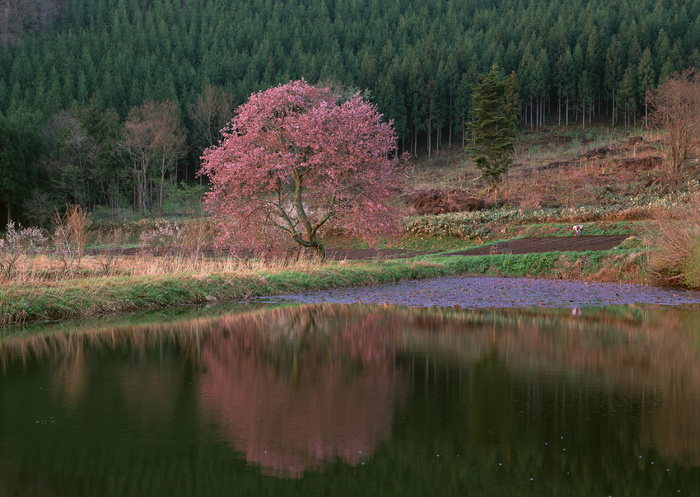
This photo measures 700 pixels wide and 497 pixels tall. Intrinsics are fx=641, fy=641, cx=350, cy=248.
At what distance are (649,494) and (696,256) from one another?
1693cm

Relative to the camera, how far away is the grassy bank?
14438 mm

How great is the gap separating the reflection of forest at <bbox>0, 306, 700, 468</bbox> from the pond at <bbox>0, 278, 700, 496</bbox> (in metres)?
0.04

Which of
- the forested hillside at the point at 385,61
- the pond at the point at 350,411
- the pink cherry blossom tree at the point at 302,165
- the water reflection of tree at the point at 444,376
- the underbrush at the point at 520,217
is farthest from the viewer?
the forested hillside at the point at 385,61

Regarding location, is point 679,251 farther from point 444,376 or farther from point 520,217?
point 520,217

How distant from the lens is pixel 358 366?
945 cm

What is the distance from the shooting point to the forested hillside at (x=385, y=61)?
9838cm

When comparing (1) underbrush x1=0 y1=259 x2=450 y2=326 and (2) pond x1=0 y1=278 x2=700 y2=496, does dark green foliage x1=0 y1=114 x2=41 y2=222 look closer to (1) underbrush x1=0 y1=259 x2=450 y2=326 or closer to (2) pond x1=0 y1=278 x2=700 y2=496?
(1) underbrush x1=0 y1=259 x2=450 y2=326

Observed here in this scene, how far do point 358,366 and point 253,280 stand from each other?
36.1 ft

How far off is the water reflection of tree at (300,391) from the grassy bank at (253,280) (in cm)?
412

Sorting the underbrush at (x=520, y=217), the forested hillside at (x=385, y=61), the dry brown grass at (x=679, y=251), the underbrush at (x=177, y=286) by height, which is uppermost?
the forested hillside at (x=385, y=61)

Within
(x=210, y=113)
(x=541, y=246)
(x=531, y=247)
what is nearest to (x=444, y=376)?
(x=541, y=246)

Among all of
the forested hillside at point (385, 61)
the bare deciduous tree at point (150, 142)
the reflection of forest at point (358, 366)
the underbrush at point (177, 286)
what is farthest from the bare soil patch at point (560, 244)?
the forested hillside at point (385, 61)

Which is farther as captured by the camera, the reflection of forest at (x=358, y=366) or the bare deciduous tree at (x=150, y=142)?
the bare deciduous tree at (x=150, y=142)

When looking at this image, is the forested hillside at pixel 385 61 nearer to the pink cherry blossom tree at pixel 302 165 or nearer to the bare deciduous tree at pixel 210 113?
the bare deciduous tree at pixel 210 113
